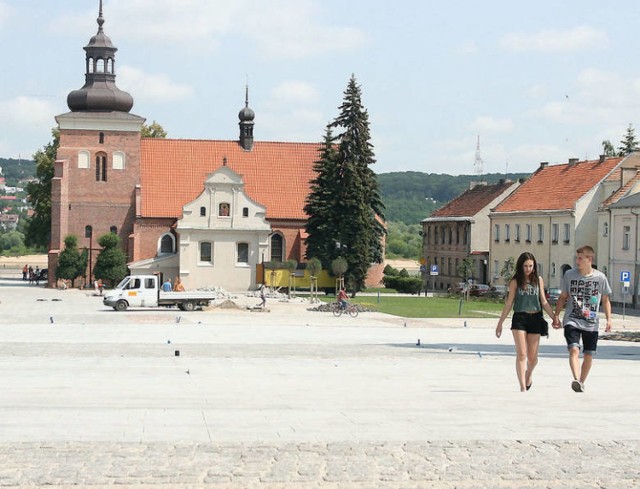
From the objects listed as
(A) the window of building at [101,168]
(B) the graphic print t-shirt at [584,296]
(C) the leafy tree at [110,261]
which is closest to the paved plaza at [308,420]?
(B) the graphic print t-shirt at [584,296]

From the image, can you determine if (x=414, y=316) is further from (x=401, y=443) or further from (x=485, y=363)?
(x=401, y=443)

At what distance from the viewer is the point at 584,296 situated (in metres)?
15.8

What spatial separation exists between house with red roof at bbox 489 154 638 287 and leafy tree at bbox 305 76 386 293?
10.8 metres

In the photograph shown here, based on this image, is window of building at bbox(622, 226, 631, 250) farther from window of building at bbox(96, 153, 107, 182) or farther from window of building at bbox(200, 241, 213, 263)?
window of building at bbox(96, 153, 107, 182)

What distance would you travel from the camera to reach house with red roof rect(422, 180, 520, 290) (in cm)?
8944

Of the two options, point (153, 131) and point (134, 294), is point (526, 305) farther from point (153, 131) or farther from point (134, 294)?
point (153, 131)

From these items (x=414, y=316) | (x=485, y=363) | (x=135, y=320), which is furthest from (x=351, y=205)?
(x=485, y=363)

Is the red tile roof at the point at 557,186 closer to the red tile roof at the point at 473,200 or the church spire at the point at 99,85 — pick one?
the red tile roof at the point at 473,200

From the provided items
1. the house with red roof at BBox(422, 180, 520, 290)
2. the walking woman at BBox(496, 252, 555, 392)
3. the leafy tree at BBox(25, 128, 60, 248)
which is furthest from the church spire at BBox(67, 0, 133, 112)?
the walking woman at BBox(496, 252, 555, 392)

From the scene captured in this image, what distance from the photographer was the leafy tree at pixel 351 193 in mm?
75562

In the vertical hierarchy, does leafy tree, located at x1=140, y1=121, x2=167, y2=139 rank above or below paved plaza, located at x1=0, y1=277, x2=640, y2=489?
above

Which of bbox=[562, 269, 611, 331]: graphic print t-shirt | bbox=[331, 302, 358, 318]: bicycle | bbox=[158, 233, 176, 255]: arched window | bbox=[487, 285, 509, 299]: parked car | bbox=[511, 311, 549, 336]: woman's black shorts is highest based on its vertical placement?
bbox=[158, 233, 176, 255]: arched window

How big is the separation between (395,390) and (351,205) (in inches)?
2291

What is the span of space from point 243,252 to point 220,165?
1035cm
